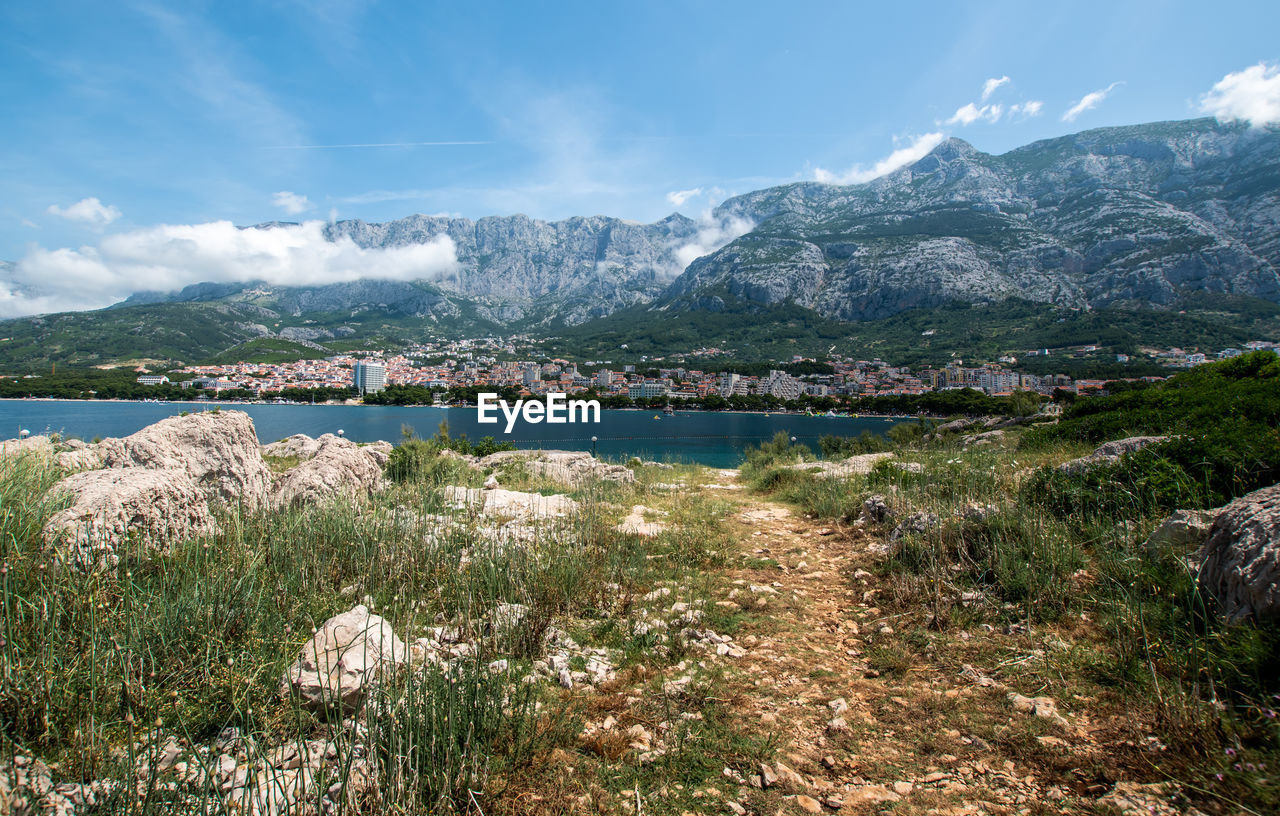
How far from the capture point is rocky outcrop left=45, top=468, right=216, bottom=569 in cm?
393

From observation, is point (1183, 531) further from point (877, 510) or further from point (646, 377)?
point (646, 377)

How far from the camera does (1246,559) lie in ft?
10.3

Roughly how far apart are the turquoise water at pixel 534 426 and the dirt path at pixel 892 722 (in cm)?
3019

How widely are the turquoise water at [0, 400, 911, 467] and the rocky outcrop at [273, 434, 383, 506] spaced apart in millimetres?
25658

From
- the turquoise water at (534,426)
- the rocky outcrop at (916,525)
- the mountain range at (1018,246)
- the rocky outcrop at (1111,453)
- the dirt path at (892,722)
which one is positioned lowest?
the turquoise water at (534,426)

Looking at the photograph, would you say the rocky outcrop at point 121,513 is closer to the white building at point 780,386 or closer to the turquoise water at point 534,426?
the turquoise water at point 534,426

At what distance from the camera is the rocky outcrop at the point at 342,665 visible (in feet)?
8.91

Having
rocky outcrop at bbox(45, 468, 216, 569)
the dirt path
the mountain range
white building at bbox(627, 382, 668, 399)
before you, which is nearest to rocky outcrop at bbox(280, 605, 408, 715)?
the dirt path

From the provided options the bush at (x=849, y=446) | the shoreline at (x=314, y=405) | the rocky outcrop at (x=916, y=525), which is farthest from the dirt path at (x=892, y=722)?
the shoreline at (x=314, y=405)

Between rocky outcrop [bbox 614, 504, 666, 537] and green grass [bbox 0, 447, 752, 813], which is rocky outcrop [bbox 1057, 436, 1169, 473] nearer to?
green grass [bbox 0, 447, 752, 813]

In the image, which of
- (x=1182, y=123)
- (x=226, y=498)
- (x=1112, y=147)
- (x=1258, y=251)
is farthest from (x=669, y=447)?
(x=1182, y=123)

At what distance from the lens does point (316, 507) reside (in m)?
6.36

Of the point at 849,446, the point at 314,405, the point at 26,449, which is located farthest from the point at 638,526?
the point at 314,405

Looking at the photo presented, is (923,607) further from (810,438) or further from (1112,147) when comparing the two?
(1112,147)
